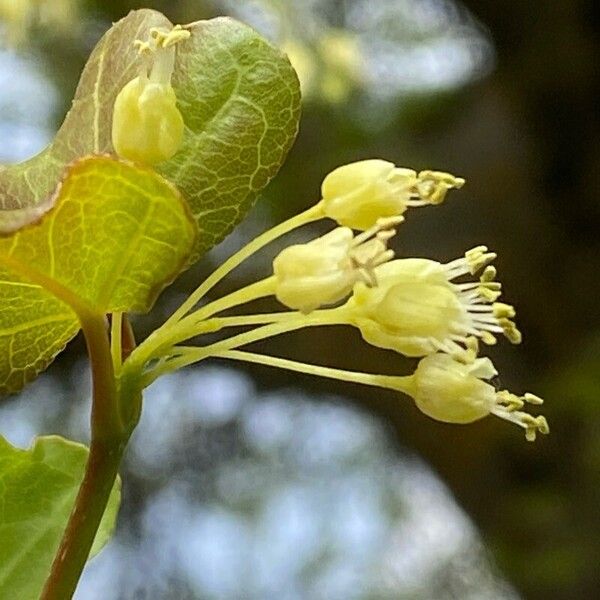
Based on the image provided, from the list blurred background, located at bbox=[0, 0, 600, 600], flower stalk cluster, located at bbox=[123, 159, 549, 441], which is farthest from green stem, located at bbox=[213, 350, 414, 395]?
blurred background, located at bbox=[0, 0, 600, 600]

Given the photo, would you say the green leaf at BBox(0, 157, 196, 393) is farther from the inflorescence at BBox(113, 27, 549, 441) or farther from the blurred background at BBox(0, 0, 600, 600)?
the blurred background at BBox(0, 0, 600, 600)

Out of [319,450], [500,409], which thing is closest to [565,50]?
[319,450]

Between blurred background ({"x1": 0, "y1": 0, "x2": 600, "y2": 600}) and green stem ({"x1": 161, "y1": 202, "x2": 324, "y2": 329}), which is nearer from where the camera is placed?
green stem ({"x1": 161, "y1": 202, "x2": 324, "y2": 329})

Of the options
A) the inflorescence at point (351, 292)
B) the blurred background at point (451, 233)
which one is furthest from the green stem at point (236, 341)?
the blurred background at point (451, 233)

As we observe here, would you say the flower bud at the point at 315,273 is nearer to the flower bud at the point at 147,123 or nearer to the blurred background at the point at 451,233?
the flower bud at the point at 147,123

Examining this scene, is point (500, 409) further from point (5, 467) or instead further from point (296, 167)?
point (296, 167)
